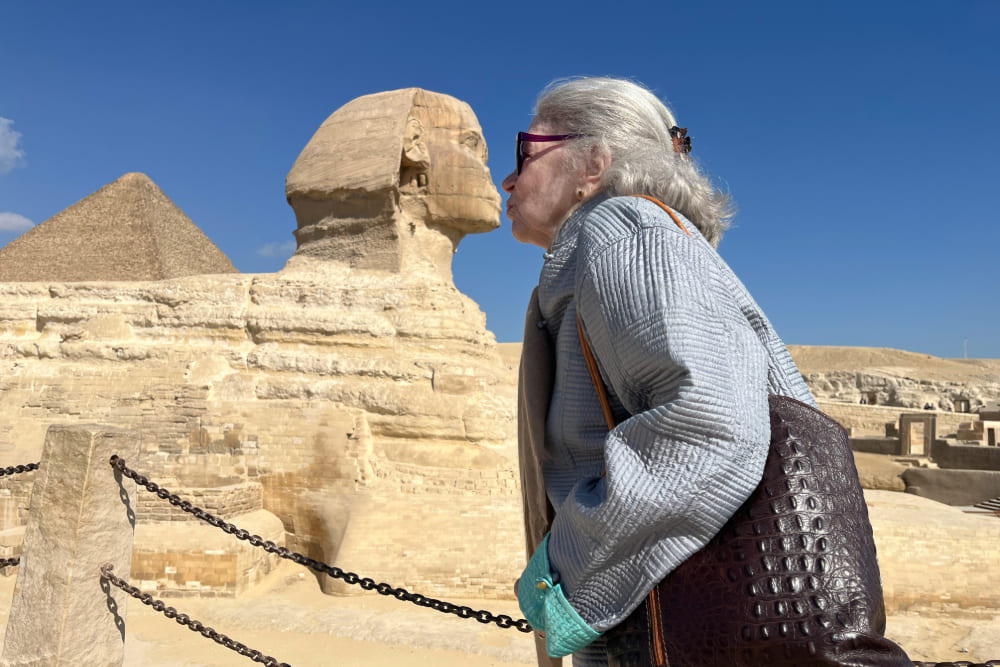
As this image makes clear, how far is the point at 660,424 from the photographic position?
1.07m

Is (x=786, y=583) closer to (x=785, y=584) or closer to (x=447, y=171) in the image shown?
(x=785, y=584)

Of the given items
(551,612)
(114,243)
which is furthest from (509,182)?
(114,243)

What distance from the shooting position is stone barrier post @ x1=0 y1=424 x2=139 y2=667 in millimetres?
2643

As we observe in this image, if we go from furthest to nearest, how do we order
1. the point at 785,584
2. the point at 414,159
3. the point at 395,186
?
the point at 414,159 → the point at 395,186 → the point at 785,584

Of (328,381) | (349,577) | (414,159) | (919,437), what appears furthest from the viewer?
(919,437)

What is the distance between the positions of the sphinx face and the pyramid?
329 inches

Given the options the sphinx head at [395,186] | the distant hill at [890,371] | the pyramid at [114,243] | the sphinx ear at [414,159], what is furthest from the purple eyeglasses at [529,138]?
the distant hill at [890,371]

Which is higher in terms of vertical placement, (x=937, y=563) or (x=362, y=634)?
(x=937, y=563)

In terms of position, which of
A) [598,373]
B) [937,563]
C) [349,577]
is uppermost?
[598,373]

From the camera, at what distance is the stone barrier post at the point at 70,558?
264 centimetres

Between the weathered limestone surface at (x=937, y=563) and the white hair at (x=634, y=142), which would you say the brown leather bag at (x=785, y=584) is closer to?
the white hair at (x=634, y=142)

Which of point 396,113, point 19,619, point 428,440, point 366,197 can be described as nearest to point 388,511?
point 428,440

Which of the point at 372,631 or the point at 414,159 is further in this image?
the point at 414,159

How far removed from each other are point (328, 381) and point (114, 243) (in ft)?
34.6
